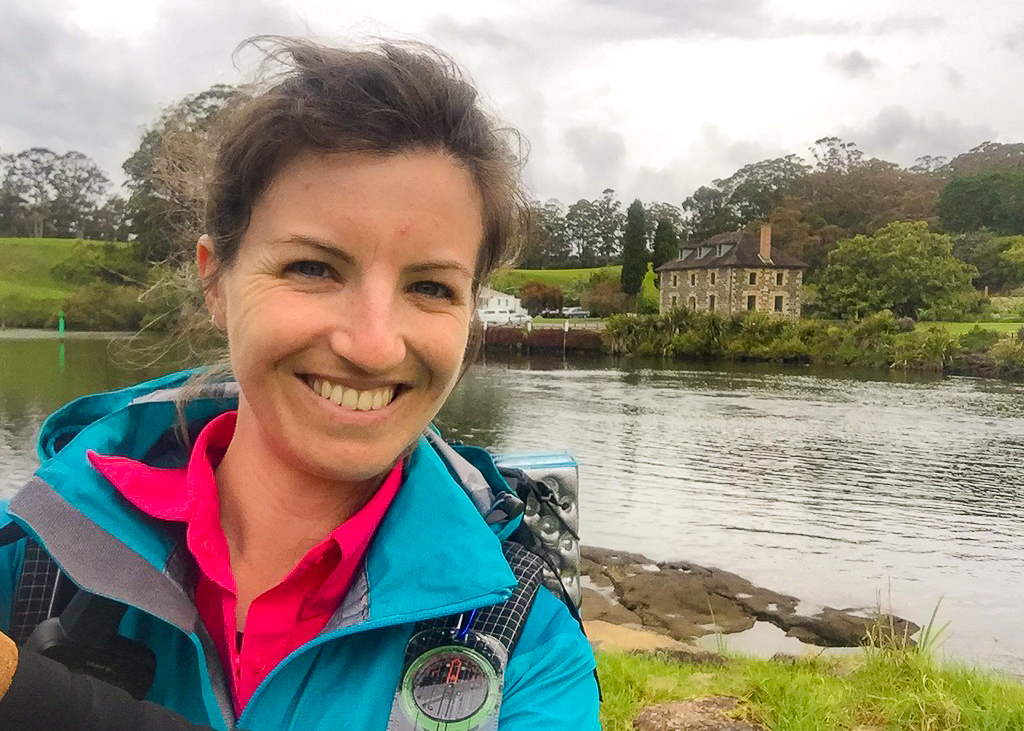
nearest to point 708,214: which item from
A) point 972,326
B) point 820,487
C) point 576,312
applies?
point 576,312

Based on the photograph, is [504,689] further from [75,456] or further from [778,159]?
[778,159]

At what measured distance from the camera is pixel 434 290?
4.35 ft

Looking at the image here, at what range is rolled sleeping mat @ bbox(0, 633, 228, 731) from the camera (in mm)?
790

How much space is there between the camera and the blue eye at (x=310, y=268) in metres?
1.26

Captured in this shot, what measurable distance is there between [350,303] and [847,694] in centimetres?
467

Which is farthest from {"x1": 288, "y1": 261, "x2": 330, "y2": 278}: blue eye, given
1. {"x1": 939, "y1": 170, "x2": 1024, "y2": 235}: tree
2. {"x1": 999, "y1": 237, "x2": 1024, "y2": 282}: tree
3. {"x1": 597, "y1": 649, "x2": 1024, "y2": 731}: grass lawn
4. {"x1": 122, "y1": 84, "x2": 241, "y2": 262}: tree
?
{"x1": 939, "y1": 170, "x2": 1024, "y2": 235}: tree

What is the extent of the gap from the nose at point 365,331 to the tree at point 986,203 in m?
83.3

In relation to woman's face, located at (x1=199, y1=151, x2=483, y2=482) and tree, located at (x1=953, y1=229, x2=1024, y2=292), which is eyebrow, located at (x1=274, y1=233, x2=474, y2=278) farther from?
tree, located at (x1=953, y1=229, x2=1024, y2=292)

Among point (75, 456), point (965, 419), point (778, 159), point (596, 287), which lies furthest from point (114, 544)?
point (778, 159)

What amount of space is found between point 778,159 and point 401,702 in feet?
321

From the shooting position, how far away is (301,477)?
4.56 feet

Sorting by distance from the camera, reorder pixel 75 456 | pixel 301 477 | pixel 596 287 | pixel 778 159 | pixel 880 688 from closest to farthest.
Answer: pixel 75 456 → pixel 301 477 → pixel 880 688 → pixel 596 287 → pixel 778 159

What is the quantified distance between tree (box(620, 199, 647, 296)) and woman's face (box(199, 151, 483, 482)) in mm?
64502

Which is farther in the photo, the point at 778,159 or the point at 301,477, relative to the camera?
the point at 778,159
